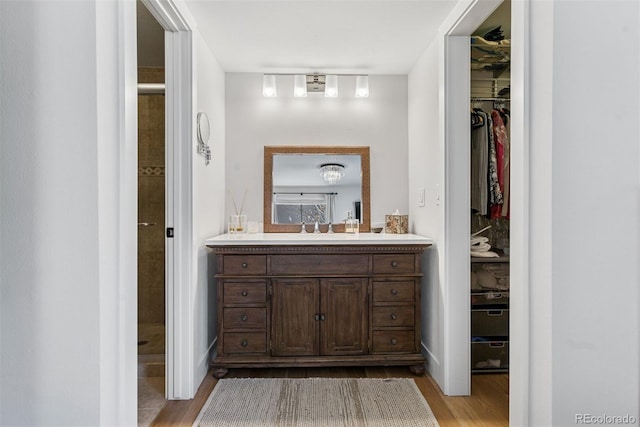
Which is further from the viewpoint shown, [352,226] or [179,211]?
[352,226]

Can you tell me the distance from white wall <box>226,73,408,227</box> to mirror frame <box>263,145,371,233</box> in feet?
0.14

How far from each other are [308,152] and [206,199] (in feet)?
3.43

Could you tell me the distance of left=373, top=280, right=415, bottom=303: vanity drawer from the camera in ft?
9.02

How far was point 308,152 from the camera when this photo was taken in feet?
11.5

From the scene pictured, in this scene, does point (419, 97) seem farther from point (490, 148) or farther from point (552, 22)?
point (552, 22)

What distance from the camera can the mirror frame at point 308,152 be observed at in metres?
3.50

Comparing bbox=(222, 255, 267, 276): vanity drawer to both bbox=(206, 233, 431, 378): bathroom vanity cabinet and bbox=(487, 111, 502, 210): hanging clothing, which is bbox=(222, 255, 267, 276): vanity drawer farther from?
bbox=(487, 111, 502, 210): hanging clothing

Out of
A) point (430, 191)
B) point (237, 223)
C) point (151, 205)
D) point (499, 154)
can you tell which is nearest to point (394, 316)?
point (430, 191)

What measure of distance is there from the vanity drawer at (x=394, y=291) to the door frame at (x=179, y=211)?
3.82 ft

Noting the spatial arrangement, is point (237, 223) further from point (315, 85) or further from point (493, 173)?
point (493, 173)

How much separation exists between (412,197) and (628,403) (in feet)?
6.90

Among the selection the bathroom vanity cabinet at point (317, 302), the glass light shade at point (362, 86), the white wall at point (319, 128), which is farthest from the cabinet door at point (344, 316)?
the glass light shade at point (362, 86)

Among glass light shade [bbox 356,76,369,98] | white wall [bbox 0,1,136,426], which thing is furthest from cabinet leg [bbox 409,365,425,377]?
glass light shade [bbox 356,76,369,98]

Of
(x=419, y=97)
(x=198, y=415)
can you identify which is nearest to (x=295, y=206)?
(x=419, y=97)
